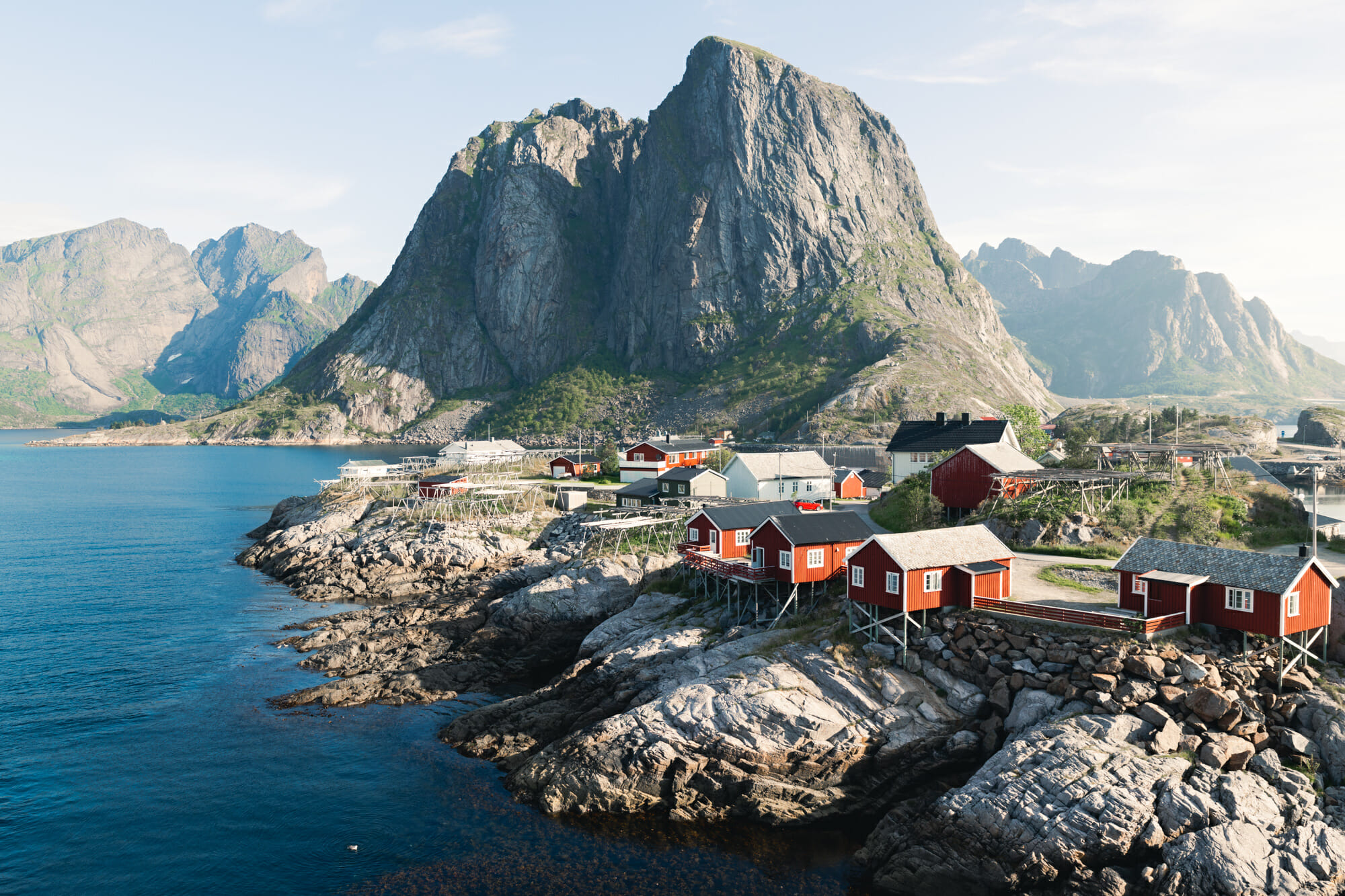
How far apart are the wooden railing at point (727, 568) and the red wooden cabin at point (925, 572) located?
6547 millimetres

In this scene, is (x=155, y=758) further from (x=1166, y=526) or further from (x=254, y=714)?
(x=1166, y=526)

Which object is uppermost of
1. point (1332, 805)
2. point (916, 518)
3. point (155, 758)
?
point (916, 518)

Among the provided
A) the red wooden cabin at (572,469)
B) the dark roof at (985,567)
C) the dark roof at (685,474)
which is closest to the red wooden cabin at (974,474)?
the dark roof at (985,567)

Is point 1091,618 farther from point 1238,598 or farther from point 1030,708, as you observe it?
point 1238,598

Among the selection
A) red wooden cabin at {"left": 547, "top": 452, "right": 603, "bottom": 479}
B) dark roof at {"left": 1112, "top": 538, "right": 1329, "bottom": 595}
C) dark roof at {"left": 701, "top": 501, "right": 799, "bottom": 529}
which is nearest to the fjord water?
dark roof at {"left": 1112, "top": 538, "right": 1329, "bottom": 595}

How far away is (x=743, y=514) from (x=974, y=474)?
57.6 ft

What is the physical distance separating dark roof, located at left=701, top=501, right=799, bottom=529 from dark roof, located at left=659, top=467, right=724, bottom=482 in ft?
72.0

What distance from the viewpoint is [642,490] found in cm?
7850

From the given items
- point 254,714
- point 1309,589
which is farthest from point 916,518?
point 254,714

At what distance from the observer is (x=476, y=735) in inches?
1407

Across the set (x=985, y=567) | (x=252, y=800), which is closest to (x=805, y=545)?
(x=985, y=567)

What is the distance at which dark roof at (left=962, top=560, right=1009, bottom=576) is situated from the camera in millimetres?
35875

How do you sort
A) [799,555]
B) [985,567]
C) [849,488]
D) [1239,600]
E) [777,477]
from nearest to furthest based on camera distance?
1. [1239,600]
2. [985,567]
3. [799,555]
4. [777,477]
5. [849,488]

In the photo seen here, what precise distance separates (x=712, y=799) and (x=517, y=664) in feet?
64.4
